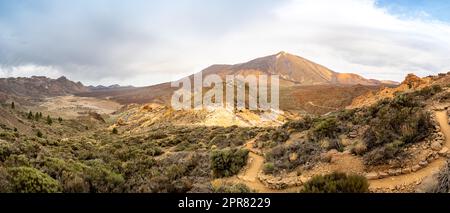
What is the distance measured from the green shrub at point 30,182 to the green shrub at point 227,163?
603cm

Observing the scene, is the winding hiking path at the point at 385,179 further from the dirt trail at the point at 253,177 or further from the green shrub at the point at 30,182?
the green shrub at the point at 30,182

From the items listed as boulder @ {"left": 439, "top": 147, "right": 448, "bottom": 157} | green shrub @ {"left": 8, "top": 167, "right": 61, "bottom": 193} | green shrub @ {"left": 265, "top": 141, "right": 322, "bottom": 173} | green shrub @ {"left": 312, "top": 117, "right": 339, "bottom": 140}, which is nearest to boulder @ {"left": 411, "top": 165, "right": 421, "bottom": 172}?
boulder @ {"left": 439, "top": 147, "right": 448, "bottom": 157}

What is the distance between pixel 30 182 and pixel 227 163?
7.29 meters

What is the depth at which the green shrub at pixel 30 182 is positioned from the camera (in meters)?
8.87

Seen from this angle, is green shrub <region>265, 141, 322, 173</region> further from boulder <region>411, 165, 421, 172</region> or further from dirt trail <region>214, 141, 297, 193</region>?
boulder <region>411, 165, 421, 172</region>

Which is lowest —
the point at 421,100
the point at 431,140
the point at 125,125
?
the point at 125,125

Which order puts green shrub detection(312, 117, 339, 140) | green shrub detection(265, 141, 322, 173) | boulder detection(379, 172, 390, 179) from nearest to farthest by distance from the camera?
1. boulder detection(379, 172, 390, 179)
2. green shrub detection(265, 141, 322, 173)
3. green shrub detection(312, 117, 339, 140)

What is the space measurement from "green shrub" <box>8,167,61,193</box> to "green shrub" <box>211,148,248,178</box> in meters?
6.03

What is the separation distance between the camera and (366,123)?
1477 centimetres

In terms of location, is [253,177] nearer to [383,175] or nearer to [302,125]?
[383,175]

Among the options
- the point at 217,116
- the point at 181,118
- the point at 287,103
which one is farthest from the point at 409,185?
the point at 287,103

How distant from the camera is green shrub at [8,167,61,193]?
8.87 m
